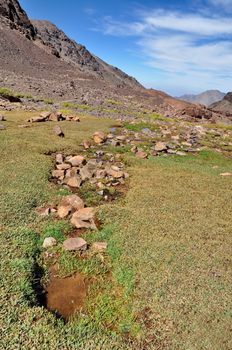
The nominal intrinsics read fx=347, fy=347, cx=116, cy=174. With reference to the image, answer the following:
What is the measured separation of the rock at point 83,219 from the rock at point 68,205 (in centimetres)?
42

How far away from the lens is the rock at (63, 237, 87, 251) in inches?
453

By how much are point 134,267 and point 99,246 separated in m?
1.67

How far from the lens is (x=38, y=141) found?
77.0ft

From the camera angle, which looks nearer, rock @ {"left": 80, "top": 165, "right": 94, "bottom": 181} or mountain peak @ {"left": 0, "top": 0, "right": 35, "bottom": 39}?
rock @ {"left": 80, "top": 165, "right": 94, "bottom": 181}

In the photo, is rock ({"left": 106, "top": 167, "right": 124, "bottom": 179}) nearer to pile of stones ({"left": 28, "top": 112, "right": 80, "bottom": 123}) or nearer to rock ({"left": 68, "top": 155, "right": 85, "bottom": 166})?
rock ({"left": 68, "top": 155, "right": 85, "bottom": 166})

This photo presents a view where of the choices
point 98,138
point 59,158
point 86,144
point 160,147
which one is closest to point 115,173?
point 59,158

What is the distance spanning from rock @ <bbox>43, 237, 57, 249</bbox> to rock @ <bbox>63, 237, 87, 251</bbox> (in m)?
0.38

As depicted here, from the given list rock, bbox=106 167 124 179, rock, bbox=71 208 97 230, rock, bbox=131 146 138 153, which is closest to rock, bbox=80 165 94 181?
rock, bbox=106 167 124 179

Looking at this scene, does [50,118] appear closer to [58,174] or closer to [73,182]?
[58,174]

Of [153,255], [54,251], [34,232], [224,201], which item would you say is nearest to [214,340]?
[153,255]

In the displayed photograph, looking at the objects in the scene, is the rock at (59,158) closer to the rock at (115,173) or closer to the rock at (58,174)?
the rock at (58,174)

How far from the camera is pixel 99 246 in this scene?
463 inches

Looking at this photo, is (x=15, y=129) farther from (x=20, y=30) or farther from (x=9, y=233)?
(x=20, y=30)

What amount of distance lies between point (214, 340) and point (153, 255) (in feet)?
11.2
